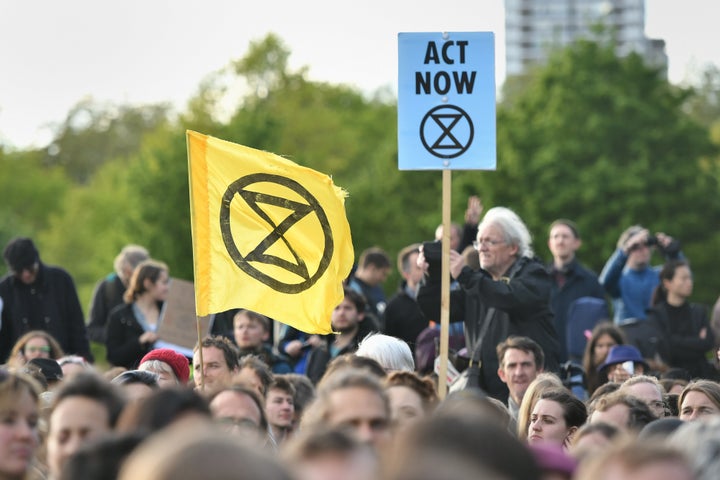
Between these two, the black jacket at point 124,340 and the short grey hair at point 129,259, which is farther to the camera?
the short grey hair at point 129,259

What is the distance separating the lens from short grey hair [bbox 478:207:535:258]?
10.4 meters

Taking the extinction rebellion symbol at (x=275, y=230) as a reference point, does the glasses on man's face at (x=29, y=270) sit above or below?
below

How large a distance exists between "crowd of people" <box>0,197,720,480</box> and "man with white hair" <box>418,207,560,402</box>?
1cm

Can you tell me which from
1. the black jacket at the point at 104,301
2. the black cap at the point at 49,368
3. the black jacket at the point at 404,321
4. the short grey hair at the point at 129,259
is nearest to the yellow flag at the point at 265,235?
the black cap at the point at 49,368

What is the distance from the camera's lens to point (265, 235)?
31.9 ft

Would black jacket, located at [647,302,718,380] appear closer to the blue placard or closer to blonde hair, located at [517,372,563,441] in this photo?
the blue placard

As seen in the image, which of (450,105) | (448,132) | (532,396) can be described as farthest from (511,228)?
(532,396)

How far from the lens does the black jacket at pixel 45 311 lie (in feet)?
44.1

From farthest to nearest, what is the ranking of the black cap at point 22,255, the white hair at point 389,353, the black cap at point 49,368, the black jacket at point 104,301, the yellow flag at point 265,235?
the black jacket at point 104,301, the black cap at point 22,255, the black cap at point 49,368, the yellow flag at point 265,235, the white hair at point 389,353

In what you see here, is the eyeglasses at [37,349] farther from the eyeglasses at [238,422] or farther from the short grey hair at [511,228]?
the eyeglasses at [238,422]

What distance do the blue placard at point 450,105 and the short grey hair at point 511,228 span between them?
1.87ft

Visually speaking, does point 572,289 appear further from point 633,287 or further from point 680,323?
point 680,323

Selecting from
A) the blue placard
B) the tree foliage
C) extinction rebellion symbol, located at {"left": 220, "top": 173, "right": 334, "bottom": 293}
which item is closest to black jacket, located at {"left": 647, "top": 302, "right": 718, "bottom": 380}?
the blue placard

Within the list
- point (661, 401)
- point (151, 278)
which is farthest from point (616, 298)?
point (661, 401)
